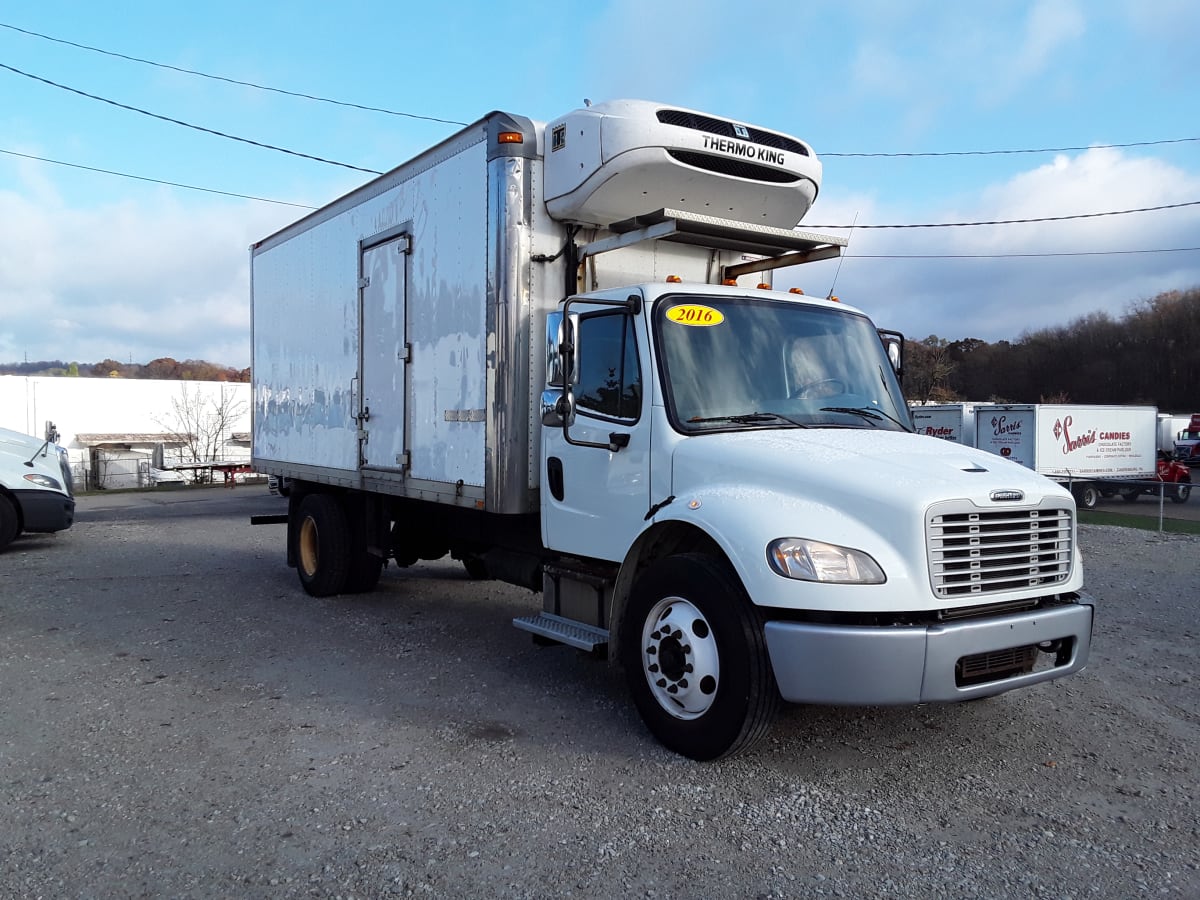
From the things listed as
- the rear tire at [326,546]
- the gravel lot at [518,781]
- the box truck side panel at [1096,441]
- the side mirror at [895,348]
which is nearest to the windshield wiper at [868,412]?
the side mirror at [895,348]

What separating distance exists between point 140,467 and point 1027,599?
44.1m

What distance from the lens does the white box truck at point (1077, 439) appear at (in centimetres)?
2770

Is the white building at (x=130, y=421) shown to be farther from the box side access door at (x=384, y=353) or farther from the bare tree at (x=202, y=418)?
the box side access door at (x=384, y=353)

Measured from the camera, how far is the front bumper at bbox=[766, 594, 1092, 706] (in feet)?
13.2

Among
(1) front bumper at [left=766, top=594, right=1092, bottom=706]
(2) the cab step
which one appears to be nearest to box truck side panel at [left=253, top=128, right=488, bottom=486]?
(2) the cab step

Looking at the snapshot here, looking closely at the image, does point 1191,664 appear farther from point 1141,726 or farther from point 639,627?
point 639,627

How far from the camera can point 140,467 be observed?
4222cm

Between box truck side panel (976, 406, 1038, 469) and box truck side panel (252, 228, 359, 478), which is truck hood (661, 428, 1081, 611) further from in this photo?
box truck side panel (976, 406, 1038, 469)

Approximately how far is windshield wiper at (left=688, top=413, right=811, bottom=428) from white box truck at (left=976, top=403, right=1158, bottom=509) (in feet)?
81.1

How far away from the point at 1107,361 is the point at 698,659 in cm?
8564

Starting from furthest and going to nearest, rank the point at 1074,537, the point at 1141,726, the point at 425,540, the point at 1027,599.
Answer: the point at 425,540
the point at 1141,726
the point at 1074,537
the point at 1027,599

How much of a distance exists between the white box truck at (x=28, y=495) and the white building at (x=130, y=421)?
31.0 m

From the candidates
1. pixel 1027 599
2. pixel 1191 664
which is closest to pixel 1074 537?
pixel 1027 599

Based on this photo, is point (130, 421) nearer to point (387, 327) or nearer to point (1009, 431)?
point (1009, 431)
